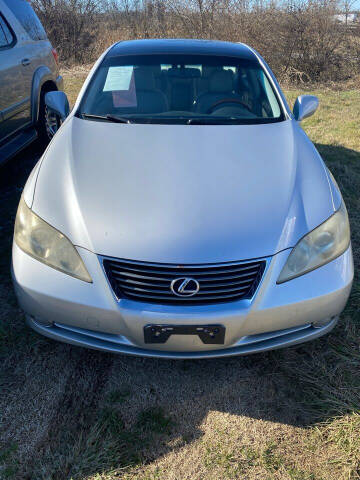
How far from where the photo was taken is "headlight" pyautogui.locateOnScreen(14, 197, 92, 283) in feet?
5.28

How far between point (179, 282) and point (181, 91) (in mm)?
1755

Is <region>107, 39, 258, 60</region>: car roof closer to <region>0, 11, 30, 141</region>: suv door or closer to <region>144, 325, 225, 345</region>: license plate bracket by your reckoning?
<region>0, 11, 30, 141</region>: suv door

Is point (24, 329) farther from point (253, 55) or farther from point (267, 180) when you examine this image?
point (253, 55)

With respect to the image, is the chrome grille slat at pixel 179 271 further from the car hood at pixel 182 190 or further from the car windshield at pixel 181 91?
the car windshield at pixel 181 91

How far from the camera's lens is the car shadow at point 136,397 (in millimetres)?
1605

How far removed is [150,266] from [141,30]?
1264 cm

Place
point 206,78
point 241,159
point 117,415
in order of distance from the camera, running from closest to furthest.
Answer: point 117,415, point 241,159, point 206,78

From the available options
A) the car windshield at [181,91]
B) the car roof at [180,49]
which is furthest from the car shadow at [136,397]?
the car roof at [180,49]

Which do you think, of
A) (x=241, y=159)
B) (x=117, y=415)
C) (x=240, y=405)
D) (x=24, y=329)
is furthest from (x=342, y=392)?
(x=24, y=329)

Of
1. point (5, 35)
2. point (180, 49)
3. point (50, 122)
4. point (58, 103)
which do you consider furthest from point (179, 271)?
point (50, 122)

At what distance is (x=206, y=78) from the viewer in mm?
2863

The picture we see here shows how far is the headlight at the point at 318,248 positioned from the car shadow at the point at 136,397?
0.63 meters

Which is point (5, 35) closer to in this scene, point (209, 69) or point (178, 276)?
point (209, 69)

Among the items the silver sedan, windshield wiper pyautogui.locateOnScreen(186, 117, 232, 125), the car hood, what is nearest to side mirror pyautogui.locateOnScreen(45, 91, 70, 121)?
the car hood
